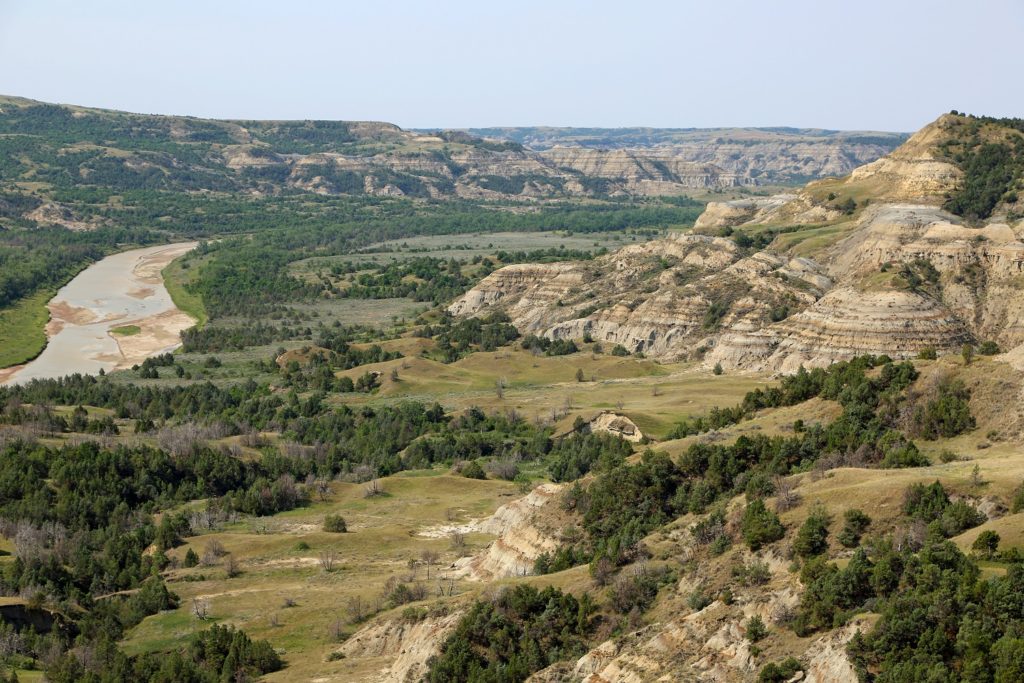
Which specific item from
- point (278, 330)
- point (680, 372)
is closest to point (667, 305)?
point (680, 372)

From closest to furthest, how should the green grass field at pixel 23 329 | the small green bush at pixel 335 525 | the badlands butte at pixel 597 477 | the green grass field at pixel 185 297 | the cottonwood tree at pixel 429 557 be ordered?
the badlands butte at pixel 597 477, the cottonwood tree at pixel 429 557, the small green bush at pixel 335 525, the green grass field at pixel 23 329, the green grass field at pixel 185 297

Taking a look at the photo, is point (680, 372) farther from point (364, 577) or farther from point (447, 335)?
point (364, 577)

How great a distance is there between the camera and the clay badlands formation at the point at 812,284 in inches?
3939

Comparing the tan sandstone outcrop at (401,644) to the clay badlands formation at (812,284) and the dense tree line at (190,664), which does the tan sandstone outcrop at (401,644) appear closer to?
the dense tree line at (190,664)

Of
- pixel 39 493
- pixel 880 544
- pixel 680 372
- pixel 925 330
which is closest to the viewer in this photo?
pixel 880 544

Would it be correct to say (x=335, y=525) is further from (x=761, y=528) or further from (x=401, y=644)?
(x=761, y=528)

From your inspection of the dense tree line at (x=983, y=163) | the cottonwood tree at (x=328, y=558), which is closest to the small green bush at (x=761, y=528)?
the cottonwood tree at (x=328, y=558)

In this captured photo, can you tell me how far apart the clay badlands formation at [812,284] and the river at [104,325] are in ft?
122

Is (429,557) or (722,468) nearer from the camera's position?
(722,468)

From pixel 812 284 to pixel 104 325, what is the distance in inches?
3506

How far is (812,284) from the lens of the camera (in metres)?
116

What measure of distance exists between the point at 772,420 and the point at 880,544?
90.2 ft

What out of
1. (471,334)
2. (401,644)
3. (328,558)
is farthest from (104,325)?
(401,644)

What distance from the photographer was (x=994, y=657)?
3177 cm
